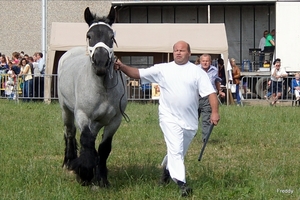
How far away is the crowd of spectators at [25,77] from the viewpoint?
23.4 meters

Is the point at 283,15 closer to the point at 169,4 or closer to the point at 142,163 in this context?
the point at 169,4

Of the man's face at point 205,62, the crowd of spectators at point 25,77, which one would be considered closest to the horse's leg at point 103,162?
the man's face at point 205,62

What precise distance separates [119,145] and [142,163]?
2144 millimetres

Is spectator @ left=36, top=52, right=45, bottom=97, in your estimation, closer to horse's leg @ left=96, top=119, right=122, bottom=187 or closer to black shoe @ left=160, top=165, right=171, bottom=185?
horse's leg @ left=96, top=119, right=122, bottom=187

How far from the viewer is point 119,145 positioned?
12.2 meters

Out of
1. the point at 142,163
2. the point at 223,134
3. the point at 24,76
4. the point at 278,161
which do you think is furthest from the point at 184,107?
the point at 24,76

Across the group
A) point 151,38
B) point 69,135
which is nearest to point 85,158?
point 69,135

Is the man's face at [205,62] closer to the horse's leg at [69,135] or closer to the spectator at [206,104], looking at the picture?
the spectator at [206,104]

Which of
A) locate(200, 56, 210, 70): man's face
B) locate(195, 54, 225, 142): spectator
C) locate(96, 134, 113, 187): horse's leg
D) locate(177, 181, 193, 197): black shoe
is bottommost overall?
locate(177, 181, 193, 197): black shoe

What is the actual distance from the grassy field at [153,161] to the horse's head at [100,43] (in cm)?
152

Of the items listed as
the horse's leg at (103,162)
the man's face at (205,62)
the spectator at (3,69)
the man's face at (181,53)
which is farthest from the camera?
the spectator at (3,69)

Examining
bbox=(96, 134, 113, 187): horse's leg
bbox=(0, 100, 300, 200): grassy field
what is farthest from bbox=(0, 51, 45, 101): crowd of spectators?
bbox=(96, 134, 113, 187): horse's leg

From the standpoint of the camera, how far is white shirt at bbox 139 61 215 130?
7988mm

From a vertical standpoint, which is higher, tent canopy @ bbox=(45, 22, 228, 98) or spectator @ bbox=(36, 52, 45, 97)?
tent canopy @ bbox=(45, 22, 228, 98)
